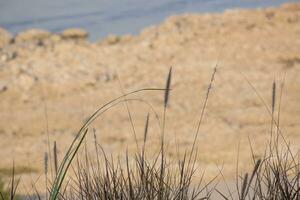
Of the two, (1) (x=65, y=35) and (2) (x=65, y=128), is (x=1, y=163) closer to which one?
(2) (x=65, y=128)

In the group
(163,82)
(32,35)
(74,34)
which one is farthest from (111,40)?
(163,82)

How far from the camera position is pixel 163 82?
22.4 metres

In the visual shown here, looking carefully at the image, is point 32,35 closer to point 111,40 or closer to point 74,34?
point 74,34

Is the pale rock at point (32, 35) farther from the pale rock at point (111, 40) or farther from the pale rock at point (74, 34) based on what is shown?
the pale rock at point (111, 40)

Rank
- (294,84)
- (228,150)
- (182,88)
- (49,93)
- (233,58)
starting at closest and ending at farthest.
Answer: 1. (228,150)
2. (294,84)
3. (182,88)
4. (49,93)
5. (233,58)

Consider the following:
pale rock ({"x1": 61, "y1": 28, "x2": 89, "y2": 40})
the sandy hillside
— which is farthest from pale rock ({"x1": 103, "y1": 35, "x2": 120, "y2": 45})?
pale rock ({"x1": 61, "y1": 28, "x2": 89, "y2": 40})

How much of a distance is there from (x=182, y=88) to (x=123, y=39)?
38.6 feet

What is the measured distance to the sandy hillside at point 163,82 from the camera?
13938mm

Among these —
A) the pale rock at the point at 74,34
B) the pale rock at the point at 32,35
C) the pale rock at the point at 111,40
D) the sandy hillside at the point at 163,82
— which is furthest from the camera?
the pale rock at the point at 74,34

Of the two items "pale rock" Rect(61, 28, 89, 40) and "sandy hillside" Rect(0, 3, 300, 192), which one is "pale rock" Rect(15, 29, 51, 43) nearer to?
"sandy hillside" Rect(0, 3, 300, 192)

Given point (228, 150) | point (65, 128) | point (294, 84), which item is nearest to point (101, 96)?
point (65, 128)

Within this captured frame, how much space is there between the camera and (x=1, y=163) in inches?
498

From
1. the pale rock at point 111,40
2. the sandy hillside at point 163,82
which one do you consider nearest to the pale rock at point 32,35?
the sandy hillside at point 163,82

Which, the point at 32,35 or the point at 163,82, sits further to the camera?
the point at 32,35
